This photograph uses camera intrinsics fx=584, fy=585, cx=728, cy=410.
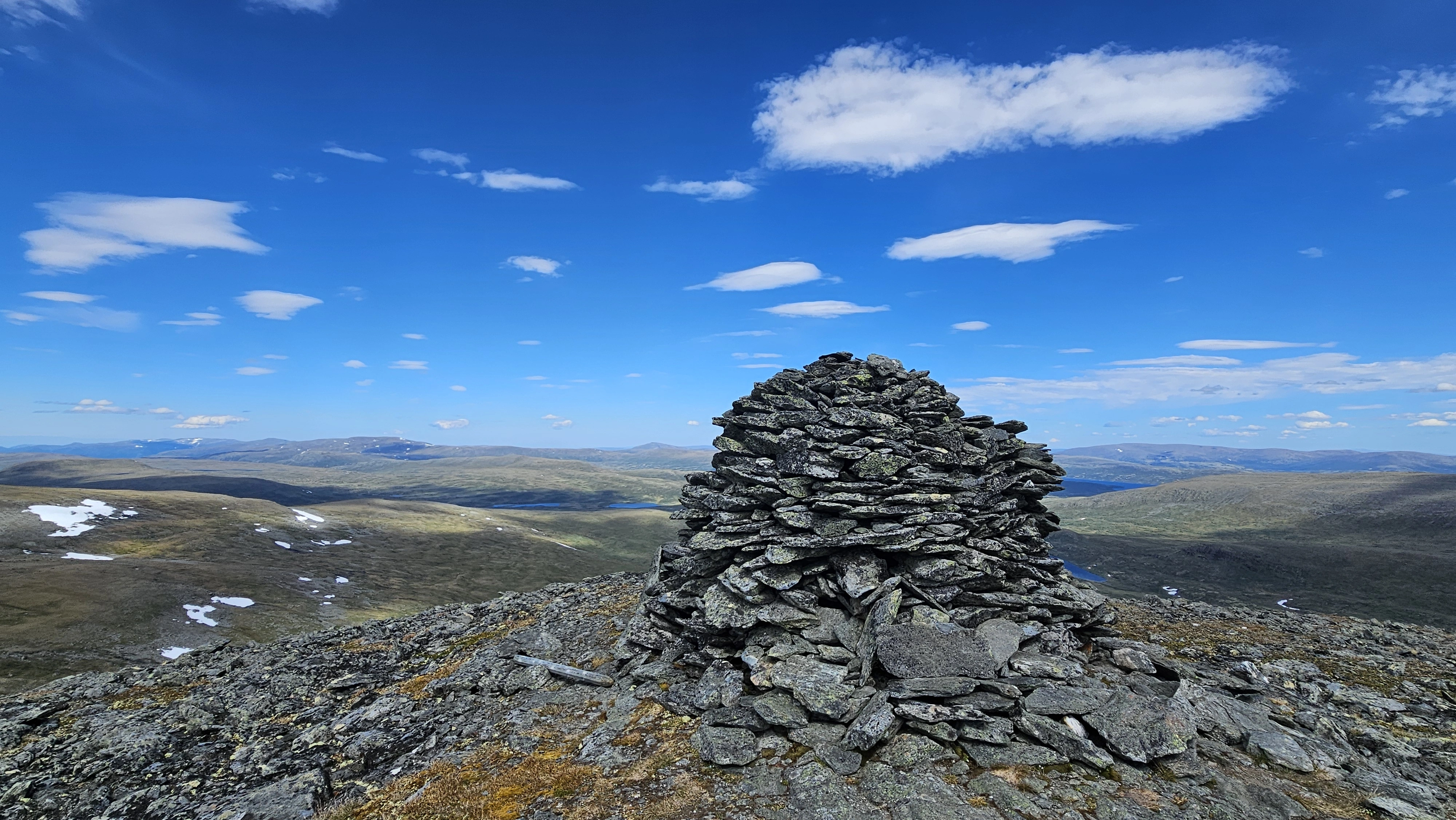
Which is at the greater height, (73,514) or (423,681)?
(423,681)

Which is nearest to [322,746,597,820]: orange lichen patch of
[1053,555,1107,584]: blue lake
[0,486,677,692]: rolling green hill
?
[0,486,677,692]: rolling green hill

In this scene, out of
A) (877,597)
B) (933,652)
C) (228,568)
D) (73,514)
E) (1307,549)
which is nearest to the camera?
(933,652)

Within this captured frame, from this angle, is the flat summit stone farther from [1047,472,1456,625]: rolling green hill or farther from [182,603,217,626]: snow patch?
[1047,472,1456,625]: rolling green hill


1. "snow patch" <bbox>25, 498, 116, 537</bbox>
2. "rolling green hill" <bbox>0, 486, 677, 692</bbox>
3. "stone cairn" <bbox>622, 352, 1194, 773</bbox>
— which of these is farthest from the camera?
"snow patch" <bbox>25, 498, 116, 537</bbox>

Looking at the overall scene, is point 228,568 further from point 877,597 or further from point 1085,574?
point 1085,574

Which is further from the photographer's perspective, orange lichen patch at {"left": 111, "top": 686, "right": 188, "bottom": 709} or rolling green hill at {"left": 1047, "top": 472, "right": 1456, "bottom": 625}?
rolling green hill at {"left": 1047, "top": 472, "right": 1456, "bottom": 625}

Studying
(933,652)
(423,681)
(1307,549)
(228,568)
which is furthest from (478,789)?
(1307,549)

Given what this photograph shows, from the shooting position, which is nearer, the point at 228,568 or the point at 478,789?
the point at 478,789

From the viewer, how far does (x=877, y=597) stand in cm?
1783

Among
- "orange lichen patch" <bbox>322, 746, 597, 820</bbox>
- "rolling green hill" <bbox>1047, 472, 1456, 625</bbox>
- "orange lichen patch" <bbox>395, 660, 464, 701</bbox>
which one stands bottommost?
"rolling green hill" <bbox>1047, 472, 1456, 625</bbox>

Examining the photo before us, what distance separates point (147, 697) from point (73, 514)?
11443 centimetres

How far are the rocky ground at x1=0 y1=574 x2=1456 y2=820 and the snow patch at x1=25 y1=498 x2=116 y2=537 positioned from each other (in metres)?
99.7

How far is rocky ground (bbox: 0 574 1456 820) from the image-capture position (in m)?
12.4

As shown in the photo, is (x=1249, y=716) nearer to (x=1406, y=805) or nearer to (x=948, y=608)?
(x=1406, y=805)
